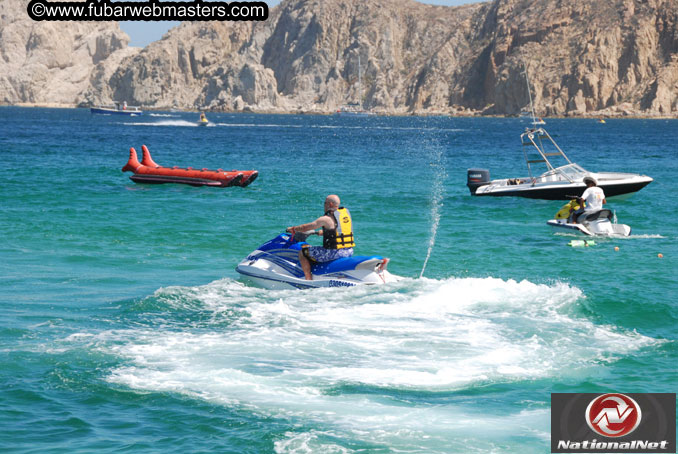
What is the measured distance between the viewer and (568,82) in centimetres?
A: 19838

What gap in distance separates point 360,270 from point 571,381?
515 cm

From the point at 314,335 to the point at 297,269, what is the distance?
300 centimetres

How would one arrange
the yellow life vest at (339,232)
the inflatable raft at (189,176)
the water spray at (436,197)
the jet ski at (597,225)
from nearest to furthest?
1. the yellow life vest at (339,232)
2. the water spray at (436,197)
3. the jet ski at (597,225)
4. the inflatable raft at (189,176)

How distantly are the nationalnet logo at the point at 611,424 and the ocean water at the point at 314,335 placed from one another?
33cm

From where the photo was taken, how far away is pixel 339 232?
14758 millimetres

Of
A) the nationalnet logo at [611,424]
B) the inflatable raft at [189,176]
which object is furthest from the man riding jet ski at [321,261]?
the inflatable raft at [189,176]

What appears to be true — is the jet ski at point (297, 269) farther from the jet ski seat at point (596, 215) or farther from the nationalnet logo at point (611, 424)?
the jet ski seat at point (596, 215)

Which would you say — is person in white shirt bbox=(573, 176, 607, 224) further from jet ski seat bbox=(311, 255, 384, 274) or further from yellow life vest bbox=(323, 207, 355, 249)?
yellow life vest bbox=(323, 207, 355, 249)

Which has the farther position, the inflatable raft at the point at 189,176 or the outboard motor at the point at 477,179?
the inflatable raft at the point at 189,176

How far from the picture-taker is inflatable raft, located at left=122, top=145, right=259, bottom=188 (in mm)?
35281

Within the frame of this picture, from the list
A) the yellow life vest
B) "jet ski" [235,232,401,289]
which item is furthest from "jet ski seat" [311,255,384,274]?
the yellow life vest

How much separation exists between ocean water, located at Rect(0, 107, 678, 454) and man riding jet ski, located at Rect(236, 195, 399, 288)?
0.91 feet

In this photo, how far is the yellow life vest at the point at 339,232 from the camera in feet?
48.1

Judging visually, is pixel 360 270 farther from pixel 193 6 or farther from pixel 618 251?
pixel 193 6
